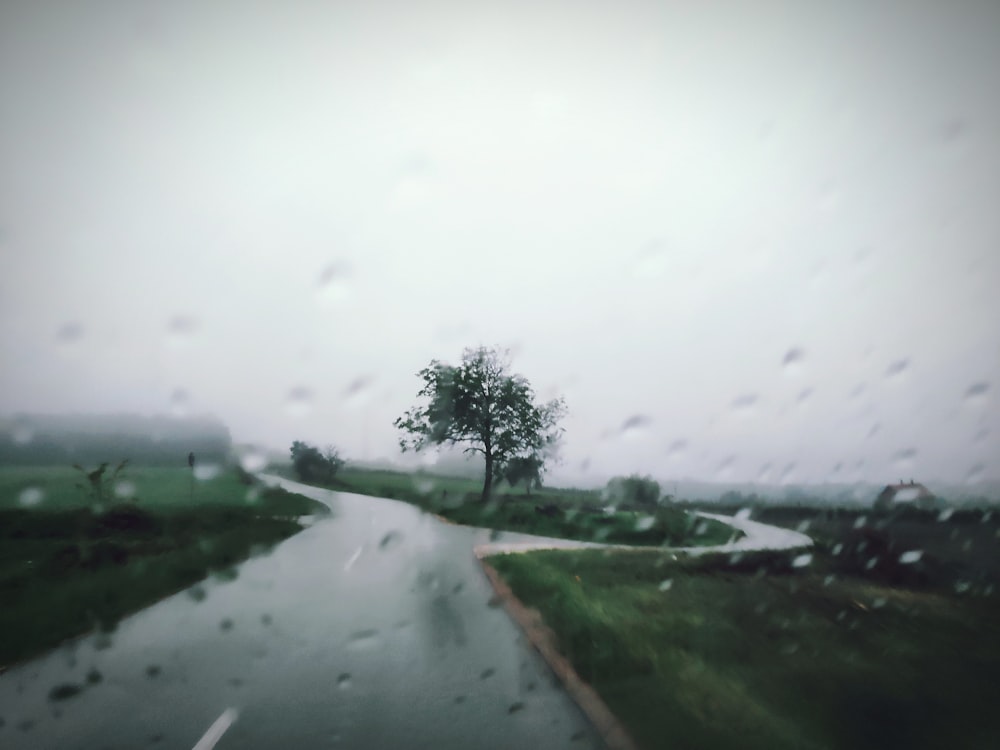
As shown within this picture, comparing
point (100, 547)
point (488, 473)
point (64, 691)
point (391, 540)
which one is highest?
point (488, 473)

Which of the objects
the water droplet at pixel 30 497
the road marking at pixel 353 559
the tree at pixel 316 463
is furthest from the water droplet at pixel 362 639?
the tree at pixel 316 463

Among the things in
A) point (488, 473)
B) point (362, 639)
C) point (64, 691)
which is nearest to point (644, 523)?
point (488, 473)

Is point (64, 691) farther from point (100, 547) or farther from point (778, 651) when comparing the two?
point (100, 547)

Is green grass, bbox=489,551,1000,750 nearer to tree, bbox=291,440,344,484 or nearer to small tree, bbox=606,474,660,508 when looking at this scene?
small tree, bbox=606,474,660,508

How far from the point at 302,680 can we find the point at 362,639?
5.01 feet

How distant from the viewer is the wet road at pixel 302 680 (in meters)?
4.47

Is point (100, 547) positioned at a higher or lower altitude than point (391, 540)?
lower

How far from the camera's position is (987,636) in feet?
28.8

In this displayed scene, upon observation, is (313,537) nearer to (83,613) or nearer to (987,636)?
(83,613)

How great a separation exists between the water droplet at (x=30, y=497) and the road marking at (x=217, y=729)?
2033cm

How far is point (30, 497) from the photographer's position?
894 inches

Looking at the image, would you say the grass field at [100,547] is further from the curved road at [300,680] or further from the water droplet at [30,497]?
the curved road at [300,680]

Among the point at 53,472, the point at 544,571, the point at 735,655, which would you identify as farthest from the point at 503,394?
the point at 735,655

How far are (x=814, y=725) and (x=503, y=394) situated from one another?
118ft
